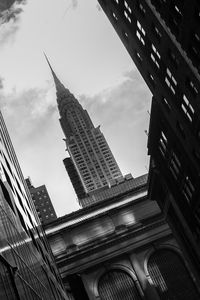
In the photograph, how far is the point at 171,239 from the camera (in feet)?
172

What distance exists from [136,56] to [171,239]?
25.0m

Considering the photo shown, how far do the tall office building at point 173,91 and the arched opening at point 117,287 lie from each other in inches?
328

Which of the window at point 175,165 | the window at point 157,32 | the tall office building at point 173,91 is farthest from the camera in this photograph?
the window at point 175,165

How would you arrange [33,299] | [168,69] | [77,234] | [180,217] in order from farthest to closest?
[77,234] → [180,217] → [168,69] → [33,299]

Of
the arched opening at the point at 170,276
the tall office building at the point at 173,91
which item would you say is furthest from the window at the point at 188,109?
the arched opening at the point at 170,276

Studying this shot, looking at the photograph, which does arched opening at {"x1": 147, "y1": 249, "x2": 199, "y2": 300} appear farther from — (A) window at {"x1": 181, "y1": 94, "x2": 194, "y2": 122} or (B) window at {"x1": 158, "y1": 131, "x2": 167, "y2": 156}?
(A) window at {"x1": 181, "y1": 94, "x2": 194, "y2": 122}

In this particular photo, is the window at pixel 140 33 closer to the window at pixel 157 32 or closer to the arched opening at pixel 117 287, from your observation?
the window at pixel 157 32

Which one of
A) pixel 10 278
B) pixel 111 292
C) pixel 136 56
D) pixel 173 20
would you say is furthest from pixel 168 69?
pixel 111 292

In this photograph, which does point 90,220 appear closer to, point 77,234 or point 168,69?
point 77,234

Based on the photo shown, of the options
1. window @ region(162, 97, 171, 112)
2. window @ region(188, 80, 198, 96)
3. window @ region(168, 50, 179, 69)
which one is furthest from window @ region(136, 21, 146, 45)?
window @ region(188, 80, 198, 96)

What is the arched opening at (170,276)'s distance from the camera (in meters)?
49.2

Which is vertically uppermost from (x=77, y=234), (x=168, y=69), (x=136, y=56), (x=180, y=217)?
(x=136, y=56)

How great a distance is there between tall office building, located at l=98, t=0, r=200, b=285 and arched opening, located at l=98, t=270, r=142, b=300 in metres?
8.32

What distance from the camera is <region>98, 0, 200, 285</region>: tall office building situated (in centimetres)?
2864
